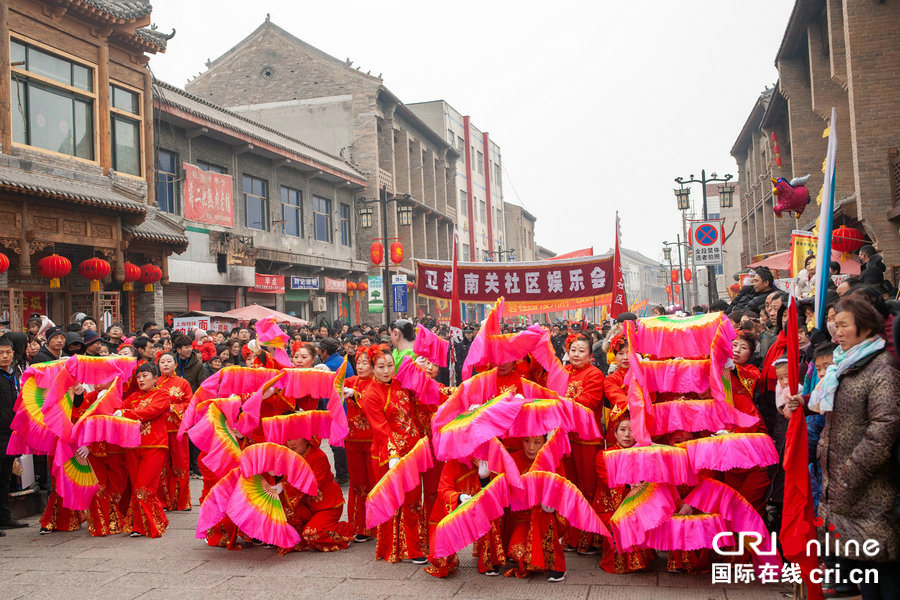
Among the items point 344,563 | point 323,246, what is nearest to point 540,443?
point 344,563

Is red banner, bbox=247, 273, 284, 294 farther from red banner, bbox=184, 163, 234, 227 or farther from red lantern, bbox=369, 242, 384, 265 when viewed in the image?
red lantern, bbox=369, 242, 384, 265

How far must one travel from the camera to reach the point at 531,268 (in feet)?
36.3

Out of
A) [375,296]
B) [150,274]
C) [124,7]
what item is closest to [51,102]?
[124,7]

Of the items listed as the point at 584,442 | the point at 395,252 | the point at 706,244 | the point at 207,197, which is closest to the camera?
the point at 584,442

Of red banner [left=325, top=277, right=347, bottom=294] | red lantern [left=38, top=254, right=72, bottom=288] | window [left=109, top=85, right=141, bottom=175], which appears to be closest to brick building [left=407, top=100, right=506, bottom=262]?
red banner [left=325, top=277, right=347, bottom=294]

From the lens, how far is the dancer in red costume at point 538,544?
5238 mm

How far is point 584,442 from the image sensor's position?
237 inches

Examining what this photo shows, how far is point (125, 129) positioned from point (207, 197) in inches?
173

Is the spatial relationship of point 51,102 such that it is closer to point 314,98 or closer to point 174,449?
point 174,449

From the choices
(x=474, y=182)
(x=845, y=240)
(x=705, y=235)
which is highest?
(x=474, y=182)

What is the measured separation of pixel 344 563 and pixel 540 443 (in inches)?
71.7

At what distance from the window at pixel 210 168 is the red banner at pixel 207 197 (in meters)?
0.59

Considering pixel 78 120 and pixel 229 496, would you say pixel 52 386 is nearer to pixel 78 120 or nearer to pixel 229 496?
pixel 229 496

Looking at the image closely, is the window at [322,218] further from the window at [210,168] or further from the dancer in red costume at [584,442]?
the dancer in red costume at [584,442]
